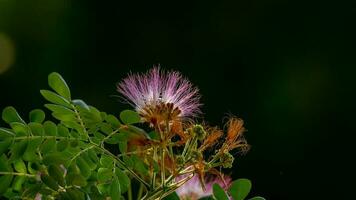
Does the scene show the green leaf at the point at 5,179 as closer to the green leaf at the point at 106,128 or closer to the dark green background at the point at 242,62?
the green leaf at the point at 106,128

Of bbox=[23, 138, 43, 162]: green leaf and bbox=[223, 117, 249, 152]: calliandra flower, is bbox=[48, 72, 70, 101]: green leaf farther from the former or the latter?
bbox=[223, 117, 249, 152]: calliandra flower

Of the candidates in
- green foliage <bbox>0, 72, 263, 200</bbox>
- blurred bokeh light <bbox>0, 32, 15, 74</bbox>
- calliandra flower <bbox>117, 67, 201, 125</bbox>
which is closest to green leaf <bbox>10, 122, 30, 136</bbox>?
green foliage <bbox>0, 72, 263, 200</bbox>

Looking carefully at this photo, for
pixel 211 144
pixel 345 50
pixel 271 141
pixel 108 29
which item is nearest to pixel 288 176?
pixel 271 141

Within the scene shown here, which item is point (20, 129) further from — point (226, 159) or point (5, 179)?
point (226, 159)

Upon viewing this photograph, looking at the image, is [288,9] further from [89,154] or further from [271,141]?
[89,154]

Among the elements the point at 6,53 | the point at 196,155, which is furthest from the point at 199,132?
the point at 6,53

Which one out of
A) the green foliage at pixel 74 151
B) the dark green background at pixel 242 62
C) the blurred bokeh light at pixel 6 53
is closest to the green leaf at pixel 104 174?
the green foliage at pixel 74 151
